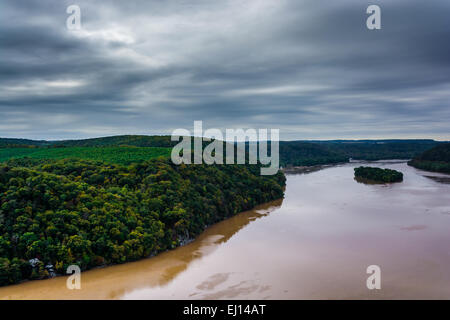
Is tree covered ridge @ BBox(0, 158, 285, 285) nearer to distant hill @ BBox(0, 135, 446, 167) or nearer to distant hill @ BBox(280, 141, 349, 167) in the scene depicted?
distant hill @ BBox(0, 135, 446, 167)

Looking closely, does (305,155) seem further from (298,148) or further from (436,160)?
(436,160)

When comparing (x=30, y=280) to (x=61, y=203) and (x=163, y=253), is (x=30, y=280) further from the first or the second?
(x=163, y=253)

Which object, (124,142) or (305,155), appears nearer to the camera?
(124,142)

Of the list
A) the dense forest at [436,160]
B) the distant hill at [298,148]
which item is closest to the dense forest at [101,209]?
the distant hill at [298,148]

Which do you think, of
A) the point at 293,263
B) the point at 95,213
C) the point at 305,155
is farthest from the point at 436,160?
the point at 95,213

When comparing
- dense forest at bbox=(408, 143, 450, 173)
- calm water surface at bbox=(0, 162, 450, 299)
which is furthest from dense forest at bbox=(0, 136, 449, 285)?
dense forest at bbox=(408, 143, 450, 173)

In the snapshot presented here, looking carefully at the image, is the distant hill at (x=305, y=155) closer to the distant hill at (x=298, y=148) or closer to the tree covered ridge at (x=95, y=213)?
the distant hill at (x=298, y=148)
